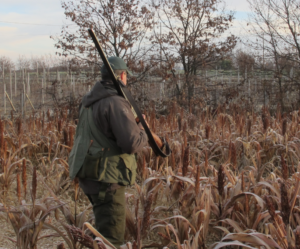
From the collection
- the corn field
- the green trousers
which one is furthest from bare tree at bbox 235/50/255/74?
the green trousers

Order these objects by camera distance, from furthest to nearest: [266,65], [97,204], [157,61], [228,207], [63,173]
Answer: [266,65] → [157,61] → [63,173] → [228,207] → [97,204]

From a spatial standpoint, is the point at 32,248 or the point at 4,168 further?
the point at 4,168

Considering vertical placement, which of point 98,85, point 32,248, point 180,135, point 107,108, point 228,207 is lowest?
point 32,248

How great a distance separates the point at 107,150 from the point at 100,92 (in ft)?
1.40

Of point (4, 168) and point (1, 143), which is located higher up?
point (1, 143)

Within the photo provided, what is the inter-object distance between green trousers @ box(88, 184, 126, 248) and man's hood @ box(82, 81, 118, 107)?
0.64 m

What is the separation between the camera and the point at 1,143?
3.88m

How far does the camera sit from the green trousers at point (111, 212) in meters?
2.34

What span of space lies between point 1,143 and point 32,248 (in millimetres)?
1877

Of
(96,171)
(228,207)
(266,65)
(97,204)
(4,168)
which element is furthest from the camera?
(266,65)

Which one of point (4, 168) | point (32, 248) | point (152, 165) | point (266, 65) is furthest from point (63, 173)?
point (266, 65)

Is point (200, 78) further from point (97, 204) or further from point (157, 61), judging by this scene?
point (97, 204)

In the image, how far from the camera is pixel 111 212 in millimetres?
2355

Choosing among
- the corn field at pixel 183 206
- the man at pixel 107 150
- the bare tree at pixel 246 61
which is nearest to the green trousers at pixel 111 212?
the man at pixel 107 150
